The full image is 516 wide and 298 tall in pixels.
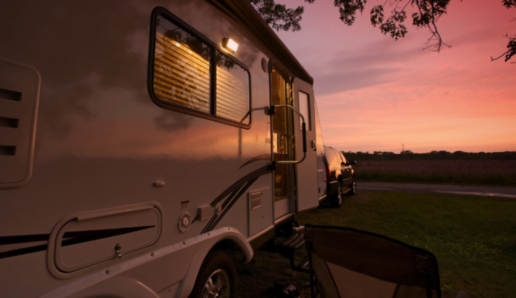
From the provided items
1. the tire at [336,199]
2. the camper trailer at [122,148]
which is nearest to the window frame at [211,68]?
the camper trailer at [122,148]

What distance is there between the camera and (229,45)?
8.34 ft

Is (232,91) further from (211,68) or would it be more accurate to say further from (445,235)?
(445,235)

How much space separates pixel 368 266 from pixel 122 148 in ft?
4.86

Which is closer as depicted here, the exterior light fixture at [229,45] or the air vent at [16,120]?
the air vent at [16,120]

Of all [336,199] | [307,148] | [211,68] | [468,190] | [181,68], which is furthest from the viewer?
[468,190]

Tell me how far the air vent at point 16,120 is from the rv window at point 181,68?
0.69 m

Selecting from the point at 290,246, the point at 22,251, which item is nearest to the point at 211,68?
the point at 22,251

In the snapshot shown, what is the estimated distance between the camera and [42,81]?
1.13 m

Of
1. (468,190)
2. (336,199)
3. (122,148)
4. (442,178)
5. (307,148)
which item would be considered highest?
(307,148)

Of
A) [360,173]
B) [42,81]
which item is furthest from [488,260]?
[360,173]

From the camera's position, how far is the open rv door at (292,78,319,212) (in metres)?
4.34

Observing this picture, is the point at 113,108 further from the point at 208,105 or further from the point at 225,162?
the point at 225,162

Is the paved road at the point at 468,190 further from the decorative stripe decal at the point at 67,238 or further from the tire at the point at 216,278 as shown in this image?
the decorative stripe decal at the point at 67,238

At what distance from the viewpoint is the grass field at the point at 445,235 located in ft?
10.7
